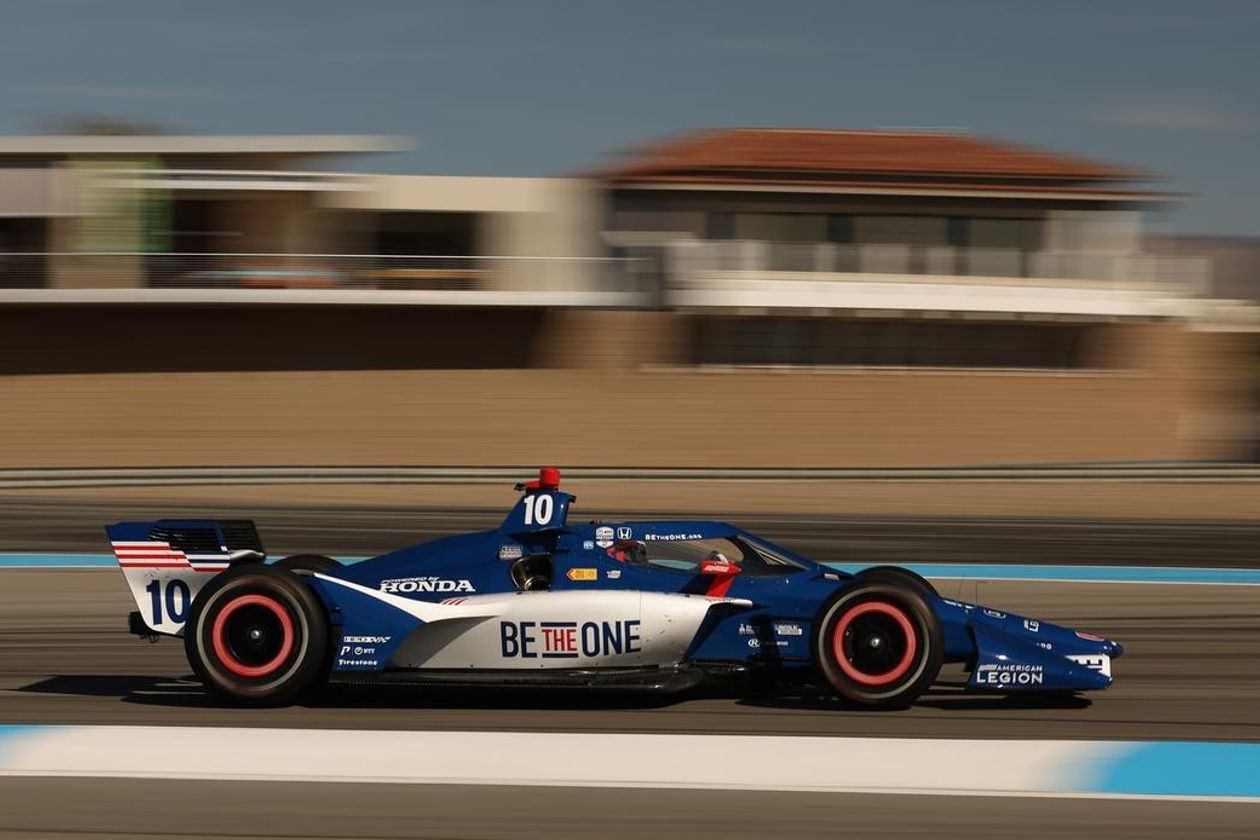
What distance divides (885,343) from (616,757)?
72.0 ft

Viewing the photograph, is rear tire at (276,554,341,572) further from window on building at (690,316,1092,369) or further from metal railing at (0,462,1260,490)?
window on building at (690,316,1092,369)

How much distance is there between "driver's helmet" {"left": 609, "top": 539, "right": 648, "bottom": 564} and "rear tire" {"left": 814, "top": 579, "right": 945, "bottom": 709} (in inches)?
38.8

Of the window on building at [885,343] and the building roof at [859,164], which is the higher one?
the building roof at [859,164]

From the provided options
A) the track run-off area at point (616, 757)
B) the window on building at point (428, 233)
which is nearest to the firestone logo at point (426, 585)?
the track run-off area at point (616, 757)

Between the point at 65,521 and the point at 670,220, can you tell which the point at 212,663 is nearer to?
the point at 65,521

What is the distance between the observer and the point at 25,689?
27.8 ft

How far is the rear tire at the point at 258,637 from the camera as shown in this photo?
302 inches

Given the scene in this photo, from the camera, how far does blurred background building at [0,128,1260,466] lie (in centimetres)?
2634

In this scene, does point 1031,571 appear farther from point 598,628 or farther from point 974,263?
point 974,263

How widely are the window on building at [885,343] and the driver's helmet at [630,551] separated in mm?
19390

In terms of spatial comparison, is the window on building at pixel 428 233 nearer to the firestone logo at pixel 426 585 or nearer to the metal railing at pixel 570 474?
the metal railing at pixel 570 474

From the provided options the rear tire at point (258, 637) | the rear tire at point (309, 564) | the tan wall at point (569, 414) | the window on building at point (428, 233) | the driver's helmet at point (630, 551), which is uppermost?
the window on building at point (428, 233)

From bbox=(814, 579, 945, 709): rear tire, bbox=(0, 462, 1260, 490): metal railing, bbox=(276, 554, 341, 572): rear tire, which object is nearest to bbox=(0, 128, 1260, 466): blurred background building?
bbox=(0, 462, 1260, 490): metal railing

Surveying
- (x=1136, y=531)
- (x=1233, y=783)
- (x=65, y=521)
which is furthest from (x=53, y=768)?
(x=1136, y=531)
